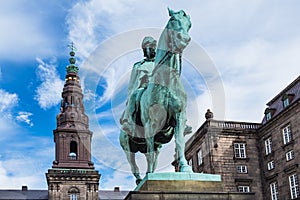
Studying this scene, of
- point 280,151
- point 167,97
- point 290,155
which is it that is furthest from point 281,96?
point 167,97

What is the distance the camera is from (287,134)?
46.2 m

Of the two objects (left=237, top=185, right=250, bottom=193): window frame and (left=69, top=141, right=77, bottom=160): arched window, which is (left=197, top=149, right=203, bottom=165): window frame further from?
(left=69, top=141, right=77, bottom=160): arched window

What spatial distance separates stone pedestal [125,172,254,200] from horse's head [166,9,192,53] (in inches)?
102

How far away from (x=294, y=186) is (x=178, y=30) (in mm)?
37776

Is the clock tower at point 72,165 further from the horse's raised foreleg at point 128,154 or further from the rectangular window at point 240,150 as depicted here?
the horse's raised foreleg at point 128,154

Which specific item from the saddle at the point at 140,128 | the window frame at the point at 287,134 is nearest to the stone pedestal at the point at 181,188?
the saddle at the point at 140,128

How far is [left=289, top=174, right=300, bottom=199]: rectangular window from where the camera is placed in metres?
43.9

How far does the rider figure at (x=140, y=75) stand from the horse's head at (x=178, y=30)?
1.74m

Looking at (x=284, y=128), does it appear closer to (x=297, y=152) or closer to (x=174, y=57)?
(x=297, y=152)

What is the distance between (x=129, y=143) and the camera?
12.0 metres

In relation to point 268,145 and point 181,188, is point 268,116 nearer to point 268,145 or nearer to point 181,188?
point 268,145

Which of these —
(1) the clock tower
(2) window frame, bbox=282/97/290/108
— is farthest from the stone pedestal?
(1) the clock tower

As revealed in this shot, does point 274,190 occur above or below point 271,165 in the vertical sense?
below

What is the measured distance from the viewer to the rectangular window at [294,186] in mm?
43866
